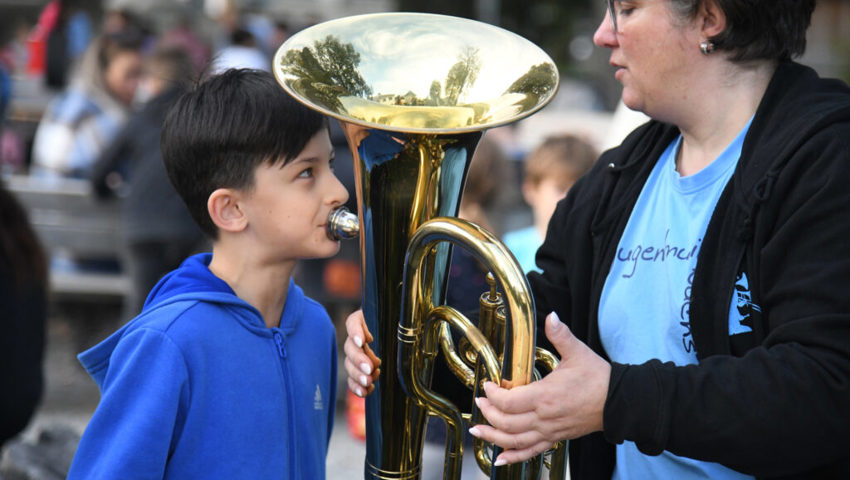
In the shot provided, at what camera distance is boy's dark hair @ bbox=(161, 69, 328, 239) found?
1.83 meters

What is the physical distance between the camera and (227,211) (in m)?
1.85

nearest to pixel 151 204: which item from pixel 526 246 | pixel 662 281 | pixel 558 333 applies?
pixel 526 246

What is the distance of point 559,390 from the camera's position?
1447 mm

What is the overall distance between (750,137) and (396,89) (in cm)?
66

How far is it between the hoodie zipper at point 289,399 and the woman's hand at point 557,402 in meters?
0.48

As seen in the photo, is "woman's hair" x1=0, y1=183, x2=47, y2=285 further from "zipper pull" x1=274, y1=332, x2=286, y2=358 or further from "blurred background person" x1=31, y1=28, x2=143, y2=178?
"blurred background person" x1=31, y1=28, x2=143, y2=178

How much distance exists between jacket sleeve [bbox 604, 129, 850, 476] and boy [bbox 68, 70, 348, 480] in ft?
2.22

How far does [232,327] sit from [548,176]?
1.85 metres

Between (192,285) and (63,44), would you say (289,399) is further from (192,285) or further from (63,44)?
(63,44)

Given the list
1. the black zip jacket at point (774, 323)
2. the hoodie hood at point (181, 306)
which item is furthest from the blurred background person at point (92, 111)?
the black zip jacket at point (774, 323)

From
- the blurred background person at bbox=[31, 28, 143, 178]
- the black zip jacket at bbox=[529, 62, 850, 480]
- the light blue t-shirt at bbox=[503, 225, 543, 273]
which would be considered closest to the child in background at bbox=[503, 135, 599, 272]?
the light blue t-shirt at bbox=[503, 225, 543, 273]

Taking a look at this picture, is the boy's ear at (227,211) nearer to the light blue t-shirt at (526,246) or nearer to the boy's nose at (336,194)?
the boy's nose at (336,194)

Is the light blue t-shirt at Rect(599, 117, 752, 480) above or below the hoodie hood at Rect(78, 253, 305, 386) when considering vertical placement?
above

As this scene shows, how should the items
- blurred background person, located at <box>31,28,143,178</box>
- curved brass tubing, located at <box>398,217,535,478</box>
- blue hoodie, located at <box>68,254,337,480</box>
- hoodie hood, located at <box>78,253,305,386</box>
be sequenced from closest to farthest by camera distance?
curved brass tubing, located at <box>398,217,535,478</box> → blue hoodie, located at <box>68,254,337,480</box> → hoodie hood, located at <box>78,253,305,386</box> → blurred background person, located at <box>31,28,143,178</box>
